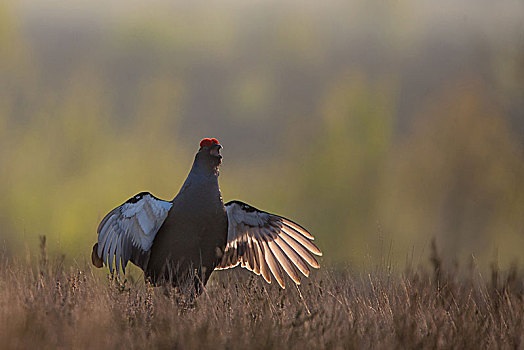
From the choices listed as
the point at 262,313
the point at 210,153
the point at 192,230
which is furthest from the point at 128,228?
the point at 262,313

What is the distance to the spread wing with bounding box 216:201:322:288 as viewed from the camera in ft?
24.5

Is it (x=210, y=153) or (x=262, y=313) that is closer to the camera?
(x=262, y=313)

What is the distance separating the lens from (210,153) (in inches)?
263

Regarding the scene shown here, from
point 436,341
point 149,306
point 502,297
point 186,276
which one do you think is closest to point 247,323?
point 149,306

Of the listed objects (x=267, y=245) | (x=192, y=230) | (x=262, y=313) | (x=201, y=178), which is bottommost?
(x=262, y=313)

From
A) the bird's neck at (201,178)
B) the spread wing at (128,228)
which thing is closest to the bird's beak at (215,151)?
the bird's neck at (201,178)

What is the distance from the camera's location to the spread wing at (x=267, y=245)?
7.48 metres

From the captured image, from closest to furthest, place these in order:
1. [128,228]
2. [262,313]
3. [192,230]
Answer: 1. [262,313]
2. [192,230]
3. [128,228]

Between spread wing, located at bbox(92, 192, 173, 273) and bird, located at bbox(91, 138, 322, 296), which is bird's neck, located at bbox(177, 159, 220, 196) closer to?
bird, located at bbox(91, 138, 322, 296)

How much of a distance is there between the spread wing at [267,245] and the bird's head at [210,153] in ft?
3.17

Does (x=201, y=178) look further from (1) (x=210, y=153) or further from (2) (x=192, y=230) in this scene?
(2) (x=192, y=230)

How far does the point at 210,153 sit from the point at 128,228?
45.9 inches

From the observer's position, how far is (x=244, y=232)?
7586 mm

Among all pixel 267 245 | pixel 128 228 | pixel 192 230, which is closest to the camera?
pixel 192 230
